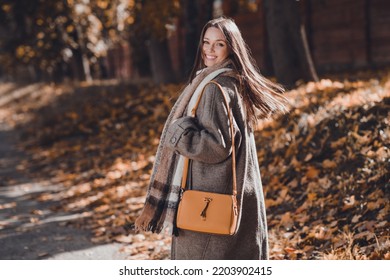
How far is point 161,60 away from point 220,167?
12.0 metres

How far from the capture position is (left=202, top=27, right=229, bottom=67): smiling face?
10.7 feet

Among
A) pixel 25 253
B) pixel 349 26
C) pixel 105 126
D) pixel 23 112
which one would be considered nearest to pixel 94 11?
pixel 23 112

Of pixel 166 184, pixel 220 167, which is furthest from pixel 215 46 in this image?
pixel 166 184

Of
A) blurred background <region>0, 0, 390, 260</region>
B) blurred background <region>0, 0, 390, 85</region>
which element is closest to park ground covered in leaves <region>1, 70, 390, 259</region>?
blurred background <region>0, 0, 390, 260</region>

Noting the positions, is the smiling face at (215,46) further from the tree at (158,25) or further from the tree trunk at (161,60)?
the tree trunk at (161,60)

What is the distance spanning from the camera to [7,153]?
1296 centimetres

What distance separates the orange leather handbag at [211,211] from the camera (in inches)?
119

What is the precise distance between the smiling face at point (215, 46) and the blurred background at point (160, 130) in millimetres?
2211

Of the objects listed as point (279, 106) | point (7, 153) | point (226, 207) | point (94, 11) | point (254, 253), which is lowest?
point (7, 153)

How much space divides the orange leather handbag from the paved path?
2.65 m

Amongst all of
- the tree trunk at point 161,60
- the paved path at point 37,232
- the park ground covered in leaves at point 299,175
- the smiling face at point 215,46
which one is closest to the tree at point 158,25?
the tree trunk at point 161,60

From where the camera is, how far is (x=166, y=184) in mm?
3287
